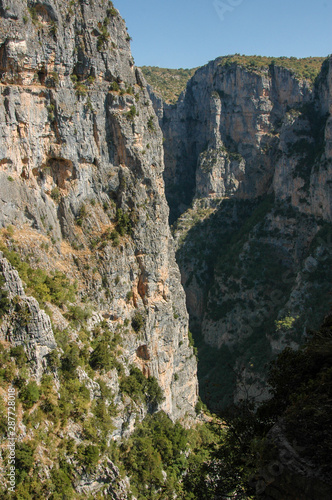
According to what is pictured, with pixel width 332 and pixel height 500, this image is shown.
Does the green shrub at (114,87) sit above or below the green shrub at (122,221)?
above

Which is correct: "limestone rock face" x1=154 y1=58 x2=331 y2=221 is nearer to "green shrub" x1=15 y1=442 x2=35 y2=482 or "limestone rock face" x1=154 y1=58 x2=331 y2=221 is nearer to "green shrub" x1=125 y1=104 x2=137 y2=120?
"green shrub" x1=125 y1=104 x2=137 y2=120

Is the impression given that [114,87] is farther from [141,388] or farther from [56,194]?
[141,388]

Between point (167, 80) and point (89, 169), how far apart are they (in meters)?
92.7

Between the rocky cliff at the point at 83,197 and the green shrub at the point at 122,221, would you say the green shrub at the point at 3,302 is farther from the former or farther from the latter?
the green shrub at the point at 122,221

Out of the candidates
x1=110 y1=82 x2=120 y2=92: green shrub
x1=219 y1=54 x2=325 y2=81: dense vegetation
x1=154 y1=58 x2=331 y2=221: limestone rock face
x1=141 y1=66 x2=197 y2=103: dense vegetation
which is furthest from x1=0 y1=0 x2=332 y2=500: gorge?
x1=141 y1=66 x2=197 y2=103: dense vegetation

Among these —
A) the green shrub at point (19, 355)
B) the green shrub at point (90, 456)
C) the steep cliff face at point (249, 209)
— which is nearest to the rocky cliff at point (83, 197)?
the green shrub at point (19, 355)

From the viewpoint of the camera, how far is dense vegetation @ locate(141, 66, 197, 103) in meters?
106

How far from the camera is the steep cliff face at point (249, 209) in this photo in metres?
58.8

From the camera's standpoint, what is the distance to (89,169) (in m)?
32.9

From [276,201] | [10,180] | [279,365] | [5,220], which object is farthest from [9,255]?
[276,201]

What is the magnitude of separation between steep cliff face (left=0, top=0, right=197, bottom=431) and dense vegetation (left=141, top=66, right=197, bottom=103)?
235 ft

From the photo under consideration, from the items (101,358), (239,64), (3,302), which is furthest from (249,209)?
(3,302)

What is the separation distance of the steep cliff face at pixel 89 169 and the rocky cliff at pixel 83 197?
0.08 metres

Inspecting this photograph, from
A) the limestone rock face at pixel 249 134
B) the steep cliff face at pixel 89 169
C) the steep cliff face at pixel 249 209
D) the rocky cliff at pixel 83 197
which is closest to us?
the rocky cliff at pixel 83 197
